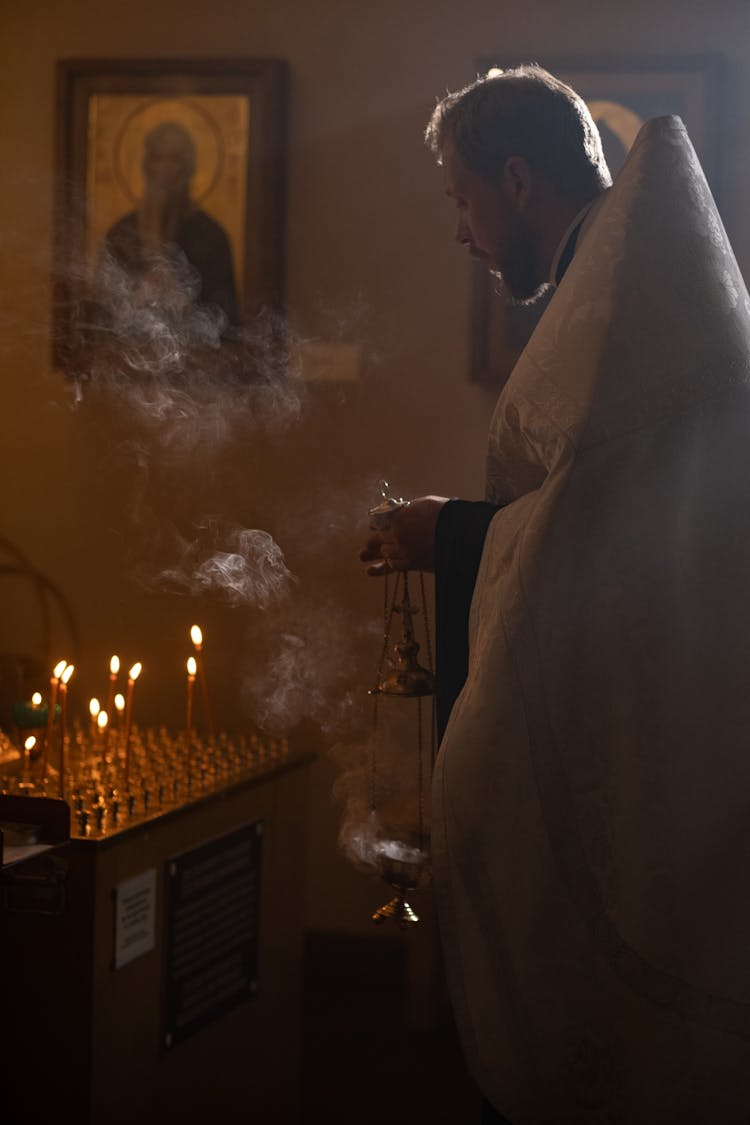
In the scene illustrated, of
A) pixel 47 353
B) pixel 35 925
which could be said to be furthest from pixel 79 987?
pixel 47 353

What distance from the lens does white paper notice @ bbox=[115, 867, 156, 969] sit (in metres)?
2.28

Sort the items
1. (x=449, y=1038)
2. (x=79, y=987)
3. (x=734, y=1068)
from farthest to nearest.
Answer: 1. (x=449, y=1038)
2. (x=79, y=987)
3. (x=734, y=1068)

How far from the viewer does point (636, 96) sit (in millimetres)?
3521

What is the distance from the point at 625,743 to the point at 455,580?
37 centimetres

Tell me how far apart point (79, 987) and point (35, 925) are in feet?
0.43

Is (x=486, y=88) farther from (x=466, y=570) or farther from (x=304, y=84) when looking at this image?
(x=304, y=84)

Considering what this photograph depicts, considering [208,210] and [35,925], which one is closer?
[35,925]

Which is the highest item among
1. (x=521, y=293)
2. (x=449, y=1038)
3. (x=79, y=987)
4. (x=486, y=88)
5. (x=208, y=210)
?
(x=208, y=210)

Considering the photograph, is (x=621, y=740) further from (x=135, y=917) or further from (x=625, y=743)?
(x=135, y=917)

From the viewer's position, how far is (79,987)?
2215mm

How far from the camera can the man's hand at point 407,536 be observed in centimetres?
189


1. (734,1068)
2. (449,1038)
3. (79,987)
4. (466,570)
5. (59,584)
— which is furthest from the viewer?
(59,584)

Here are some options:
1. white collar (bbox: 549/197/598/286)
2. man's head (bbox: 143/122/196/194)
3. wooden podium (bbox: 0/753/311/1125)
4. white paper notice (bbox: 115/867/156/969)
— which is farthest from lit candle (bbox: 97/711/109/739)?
man's head (bbox: 143/122/196/194)

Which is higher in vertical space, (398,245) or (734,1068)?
(398,245)
